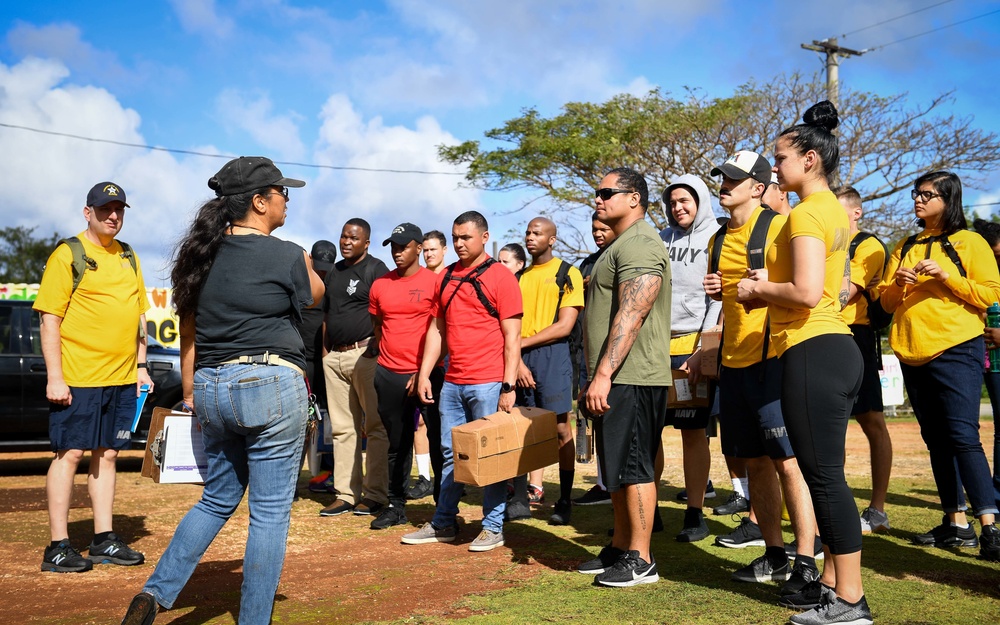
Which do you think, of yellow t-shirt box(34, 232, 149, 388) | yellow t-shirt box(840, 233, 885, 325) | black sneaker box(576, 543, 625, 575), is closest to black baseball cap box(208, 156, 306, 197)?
yellow t-shirt box(34, 232, 149, 388)

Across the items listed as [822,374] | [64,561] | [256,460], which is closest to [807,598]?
[822,374]

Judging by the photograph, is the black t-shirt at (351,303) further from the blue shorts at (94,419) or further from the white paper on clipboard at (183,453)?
the white paper on clipboard at (183,453)

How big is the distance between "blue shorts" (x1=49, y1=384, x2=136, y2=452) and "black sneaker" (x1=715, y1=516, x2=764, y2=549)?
13.2 feet

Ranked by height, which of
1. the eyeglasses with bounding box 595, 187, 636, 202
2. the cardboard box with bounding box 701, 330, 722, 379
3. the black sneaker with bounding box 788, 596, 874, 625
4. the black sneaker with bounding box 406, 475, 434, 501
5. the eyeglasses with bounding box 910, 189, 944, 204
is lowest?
the black sneaker with bounding box 406, 475, 434, 501

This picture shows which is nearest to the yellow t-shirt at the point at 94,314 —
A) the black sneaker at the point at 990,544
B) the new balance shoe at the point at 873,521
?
the new balance shoe at the point at 873,521

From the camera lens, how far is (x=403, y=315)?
7125 mm

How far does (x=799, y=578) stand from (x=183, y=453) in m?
3.14

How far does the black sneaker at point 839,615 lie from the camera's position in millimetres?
3865

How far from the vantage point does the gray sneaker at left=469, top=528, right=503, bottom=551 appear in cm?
585

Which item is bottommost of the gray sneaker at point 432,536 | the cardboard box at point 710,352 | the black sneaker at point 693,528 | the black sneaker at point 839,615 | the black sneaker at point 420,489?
the black sneaker at point 420,489

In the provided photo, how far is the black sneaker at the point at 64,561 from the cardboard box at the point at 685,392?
154 inches

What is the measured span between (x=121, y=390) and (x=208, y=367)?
2.28 meters

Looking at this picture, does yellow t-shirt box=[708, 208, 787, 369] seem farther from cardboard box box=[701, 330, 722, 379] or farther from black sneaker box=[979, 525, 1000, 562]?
black sneaker box=[979, 525, 1000, 562]

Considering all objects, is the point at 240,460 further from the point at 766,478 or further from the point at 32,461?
the point at 32,461
